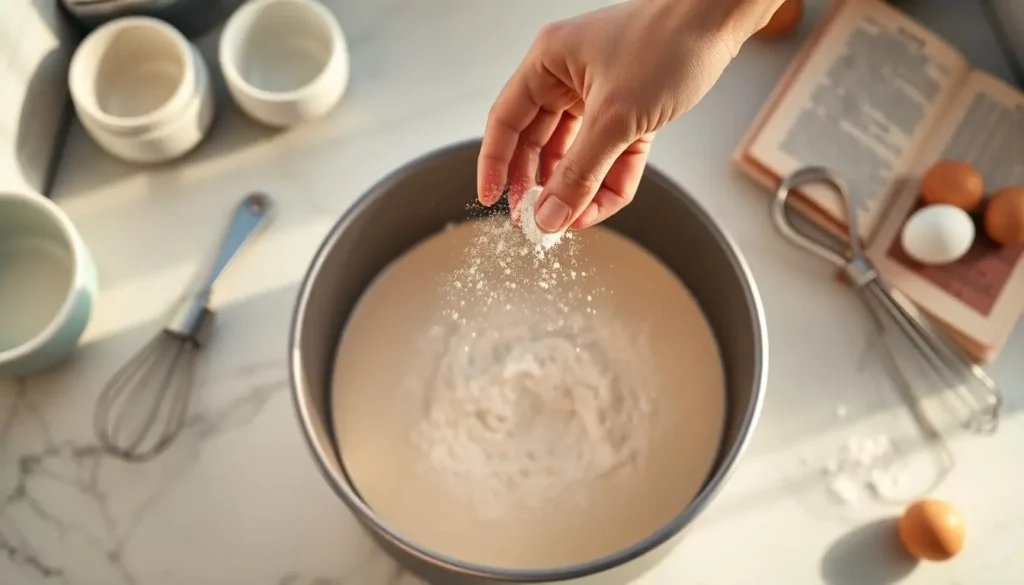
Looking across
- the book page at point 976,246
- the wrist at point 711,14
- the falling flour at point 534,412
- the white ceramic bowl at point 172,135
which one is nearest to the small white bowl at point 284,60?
the white ceramic bowl at point 172,135

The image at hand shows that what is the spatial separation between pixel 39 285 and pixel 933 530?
777 mm

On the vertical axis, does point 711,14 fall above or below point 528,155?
above

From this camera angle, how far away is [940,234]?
800 millimetres

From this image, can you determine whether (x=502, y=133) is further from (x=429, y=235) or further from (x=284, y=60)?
(x=284, y=60)

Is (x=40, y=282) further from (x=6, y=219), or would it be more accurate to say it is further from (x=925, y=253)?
(x=925, y=253)

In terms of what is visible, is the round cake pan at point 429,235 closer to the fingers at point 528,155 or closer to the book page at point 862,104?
the fingers at point 528,155

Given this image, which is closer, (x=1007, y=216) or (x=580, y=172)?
(x=580, y=172)

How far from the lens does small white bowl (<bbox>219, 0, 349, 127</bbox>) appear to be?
2.76 feet

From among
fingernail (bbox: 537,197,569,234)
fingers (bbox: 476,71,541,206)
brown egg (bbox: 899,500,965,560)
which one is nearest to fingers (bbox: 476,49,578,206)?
fingers (bbox: 476,71,541,206)

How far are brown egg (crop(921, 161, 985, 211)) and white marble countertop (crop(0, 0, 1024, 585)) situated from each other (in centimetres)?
12

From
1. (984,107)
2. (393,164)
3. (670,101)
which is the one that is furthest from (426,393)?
(984,107)

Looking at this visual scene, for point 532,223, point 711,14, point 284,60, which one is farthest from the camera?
point 284,60

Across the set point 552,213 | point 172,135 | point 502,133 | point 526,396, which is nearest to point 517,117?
point 502,133

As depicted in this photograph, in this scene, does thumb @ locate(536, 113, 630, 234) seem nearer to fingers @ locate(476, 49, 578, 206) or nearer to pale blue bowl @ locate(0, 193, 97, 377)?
fingers @ locate(476, 49, 578, 206)
